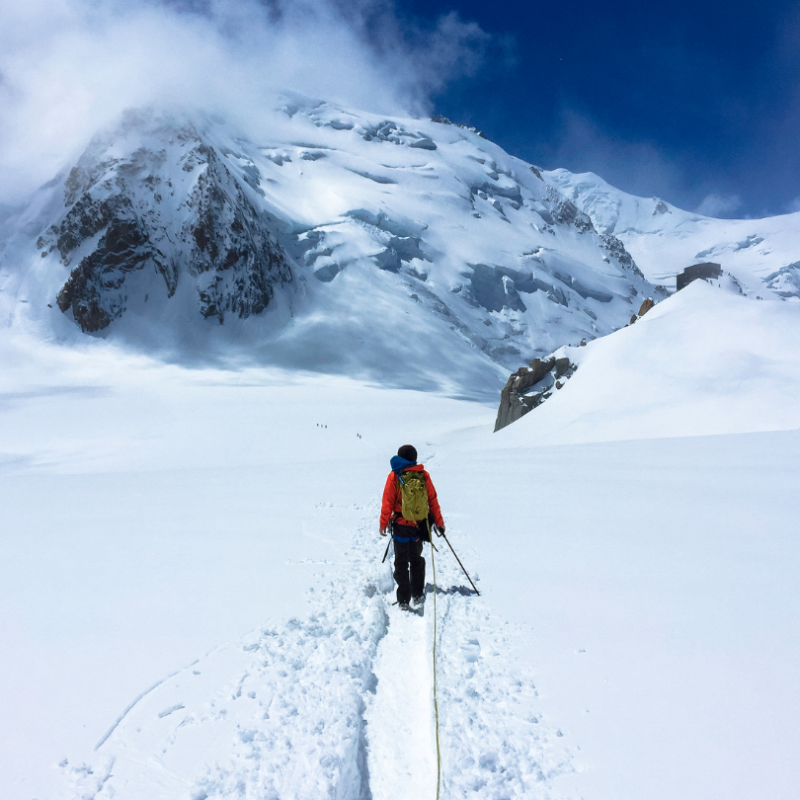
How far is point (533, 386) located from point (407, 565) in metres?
22.6

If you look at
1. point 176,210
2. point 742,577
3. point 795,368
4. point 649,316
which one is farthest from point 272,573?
point 176,210

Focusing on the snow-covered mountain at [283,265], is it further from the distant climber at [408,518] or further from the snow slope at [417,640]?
the distant climber at [408,518]

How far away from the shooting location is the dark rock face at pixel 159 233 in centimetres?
7719

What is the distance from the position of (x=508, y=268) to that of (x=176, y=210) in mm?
62647

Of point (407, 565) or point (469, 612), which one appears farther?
point (407, 565)

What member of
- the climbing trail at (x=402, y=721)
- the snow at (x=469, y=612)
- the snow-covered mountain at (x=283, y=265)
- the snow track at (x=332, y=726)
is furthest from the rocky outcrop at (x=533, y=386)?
the snow-covered mountain at (x=283, y=265)

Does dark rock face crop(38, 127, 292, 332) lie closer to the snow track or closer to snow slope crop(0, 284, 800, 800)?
snow slope crop(0, 284, 800, 800)

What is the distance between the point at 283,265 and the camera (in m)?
88.2

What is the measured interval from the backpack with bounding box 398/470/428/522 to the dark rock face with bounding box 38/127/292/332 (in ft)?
265

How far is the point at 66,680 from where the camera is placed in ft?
12.1

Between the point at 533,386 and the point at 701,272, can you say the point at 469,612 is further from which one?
the point at 701,272

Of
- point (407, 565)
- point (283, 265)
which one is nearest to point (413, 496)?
point (407, 565)

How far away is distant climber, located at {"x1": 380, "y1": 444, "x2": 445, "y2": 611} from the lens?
214 inches

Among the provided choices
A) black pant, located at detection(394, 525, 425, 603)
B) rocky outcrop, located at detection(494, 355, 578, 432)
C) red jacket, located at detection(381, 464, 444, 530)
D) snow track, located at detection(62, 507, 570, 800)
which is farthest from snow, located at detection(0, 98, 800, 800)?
rocky outcrop, located at detection(494, 355, 578, 432)
